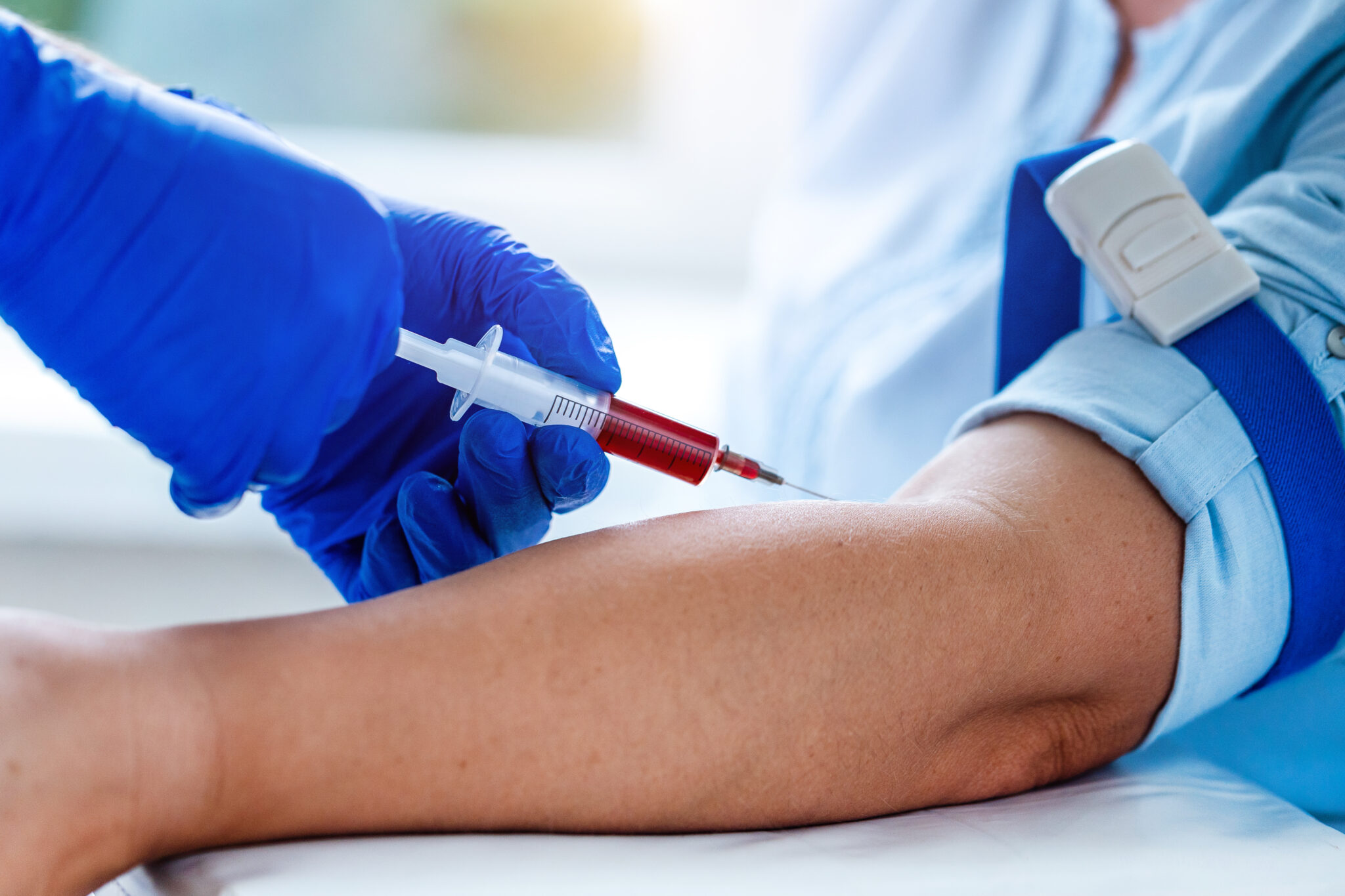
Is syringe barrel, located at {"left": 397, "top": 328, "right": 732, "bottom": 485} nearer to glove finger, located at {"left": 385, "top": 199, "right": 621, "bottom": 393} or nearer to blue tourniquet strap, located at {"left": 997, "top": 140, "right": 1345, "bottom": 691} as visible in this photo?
glove finger, located at {"left": 385, "top": 199, "right": 621, "bottom": 393}

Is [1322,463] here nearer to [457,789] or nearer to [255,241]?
[457,789]

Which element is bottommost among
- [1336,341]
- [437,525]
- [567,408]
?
[437,525]

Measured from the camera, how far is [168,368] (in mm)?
604

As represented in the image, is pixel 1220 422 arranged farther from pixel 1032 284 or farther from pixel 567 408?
pixel 567 408

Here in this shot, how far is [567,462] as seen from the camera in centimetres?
72

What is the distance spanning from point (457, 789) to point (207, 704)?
15 centimetres

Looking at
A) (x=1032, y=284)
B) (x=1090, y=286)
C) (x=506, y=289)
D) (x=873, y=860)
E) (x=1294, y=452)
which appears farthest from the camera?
(x=1090, y=286)

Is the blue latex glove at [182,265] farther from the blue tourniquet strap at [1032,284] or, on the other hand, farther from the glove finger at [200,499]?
the blue tourniquet strap at [1032,284]

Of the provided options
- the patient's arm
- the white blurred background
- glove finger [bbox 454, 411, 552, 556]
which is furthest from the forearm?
the white blurred background

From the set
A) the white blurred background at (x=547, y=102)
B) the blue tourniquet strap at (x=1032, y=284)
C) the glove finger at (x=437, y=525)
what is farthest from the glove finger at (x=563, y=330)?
the white blurred background at (x=547, y=102)

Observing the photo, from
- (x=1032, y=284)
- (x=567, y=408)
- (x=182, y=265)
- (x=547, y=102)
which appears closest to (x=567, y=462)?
(x=567, y=408)

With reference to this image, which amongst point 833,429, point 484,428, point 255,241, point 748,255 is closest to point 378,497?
point 484,428

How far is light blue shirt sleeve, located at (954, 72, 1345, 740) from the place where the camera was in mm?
662

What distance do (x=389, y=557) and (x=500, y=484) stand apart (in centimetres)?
14
